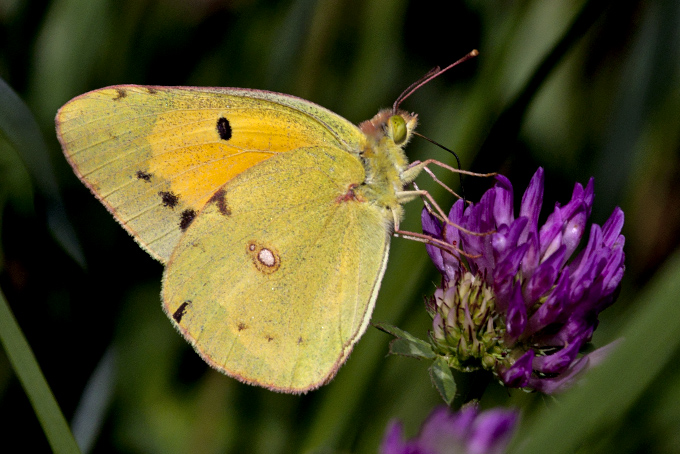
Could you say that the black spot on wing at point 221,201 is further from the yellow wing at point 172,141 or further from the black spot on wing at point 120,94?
the black spot on wing at point 120,94

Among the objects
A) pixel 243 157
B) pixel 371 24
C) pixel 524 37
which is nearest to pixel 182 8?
pixel 371 24

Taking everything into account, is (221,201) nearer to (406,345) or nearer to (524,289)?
(406,345)

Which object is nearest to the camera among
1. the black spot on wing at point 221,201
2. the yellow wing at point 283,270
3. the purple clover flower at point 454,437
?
the purple clover flower at point 454,437

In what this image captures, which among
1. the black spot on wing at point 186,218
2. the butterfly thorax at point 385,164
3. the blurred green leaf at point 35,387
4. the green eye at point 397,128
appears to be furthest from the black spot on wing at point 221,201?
the blurred green leaf at point 35,387

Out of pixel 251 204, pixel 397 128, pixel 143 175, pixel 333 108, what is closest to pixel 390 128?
pixel 397 128

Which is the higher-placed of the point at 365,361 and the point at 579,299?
the point at 579,299

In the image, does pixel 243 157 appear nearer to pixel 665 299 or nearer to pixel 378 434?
pixel 378 434

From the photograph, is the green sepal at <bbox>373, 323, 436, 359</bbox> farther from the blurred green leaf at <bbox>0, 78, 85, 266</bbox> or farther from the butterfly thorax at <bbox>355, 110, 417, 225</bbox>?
the blurred green leaf at <bbox>0, 78, 85, 266</bbox>
